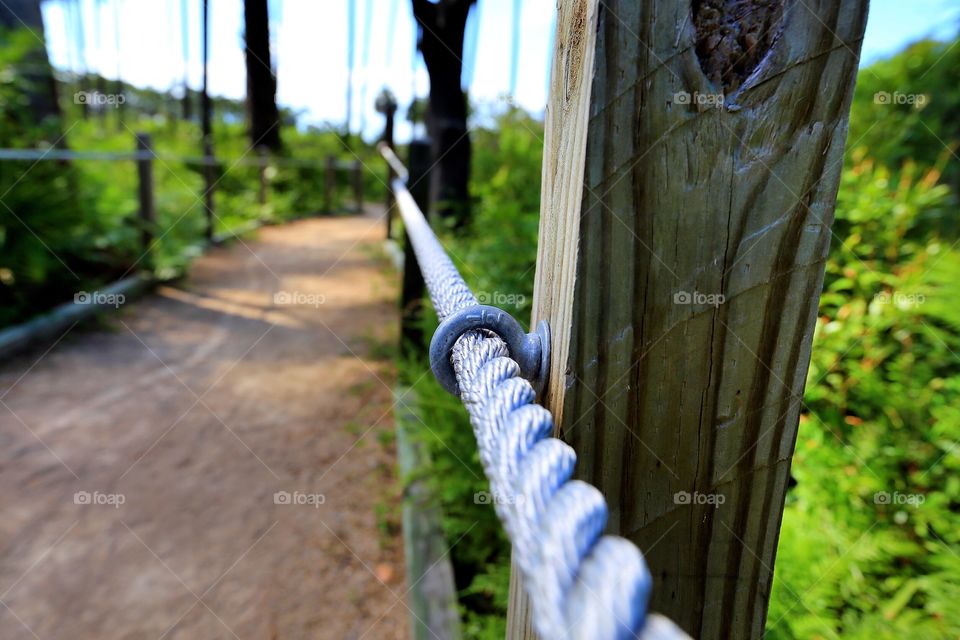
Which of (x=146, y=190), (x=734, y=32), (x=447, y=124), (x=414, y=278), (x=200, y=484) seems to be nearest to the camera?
(x=734, y=32)

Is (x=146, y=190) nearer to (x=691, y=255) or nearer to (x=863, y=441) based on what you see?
(x=863, y=441)

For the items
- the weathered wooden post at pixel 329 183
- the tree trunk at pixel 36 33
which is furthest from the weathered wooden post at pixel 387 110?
the weathered wooden post at pixel 329 183

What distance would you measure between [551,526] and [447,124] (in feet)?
18.3

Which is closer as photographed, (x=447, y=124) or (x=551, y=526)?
(x=551, y=526)

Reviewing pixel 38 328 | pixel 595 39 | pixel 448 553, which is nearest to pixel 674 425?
pixel 595 39

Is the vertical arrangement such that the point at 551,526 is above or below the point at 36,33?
below

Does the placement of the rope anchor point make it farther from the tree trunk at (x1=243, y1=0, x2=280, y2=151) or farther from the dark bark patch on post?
the tree trunk at (x1=243, y1=0, x2=280, y2=151)

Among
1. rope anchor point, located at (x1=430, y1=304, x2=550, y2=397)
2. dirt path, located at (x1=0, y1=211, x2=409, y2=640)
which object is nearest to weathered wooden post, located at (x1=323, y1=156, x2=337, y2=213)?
dirt path, located at (x1=0, y1=211, x2=409, y2=640)

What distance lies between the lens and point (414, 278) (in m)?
3.90

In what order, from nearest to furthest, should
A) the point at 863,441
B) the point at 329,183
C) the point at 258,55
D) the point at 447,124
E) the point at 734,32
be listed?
the point at 734,32
the point at 863,441
the point at 258,55
the point at 447,124
the point at 329,183

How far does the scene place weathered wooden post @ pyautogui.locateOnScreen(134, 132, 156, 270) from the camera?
6211mm

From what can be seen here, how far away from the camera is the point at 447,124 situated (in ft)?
18.5

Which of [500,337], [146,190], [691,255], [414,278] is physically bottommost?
[414,278]

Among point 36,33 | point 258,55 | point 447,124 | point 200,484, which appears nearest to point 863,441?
point 200,484
